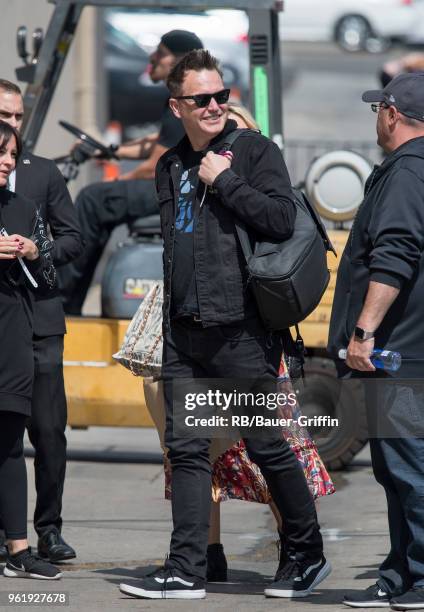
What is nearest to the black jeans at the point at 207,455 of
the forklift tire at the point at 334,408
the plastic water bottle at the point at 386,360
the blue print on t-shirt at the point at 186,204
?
the blue print on t-shirt at the point at 186,204

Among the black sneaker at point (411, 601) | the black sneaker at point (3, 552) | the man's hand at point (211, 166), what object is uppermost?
the man's hand at point (211, 166)

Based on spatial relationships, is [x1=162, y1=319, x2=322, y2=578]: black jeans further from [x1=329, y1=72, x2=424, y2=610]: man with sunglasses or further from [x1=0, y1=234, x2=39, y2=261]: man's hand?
[x1=0, y1=234, x2=39, y2=261]: man's hand

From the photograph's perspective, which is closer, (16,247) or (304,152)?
(16,247)

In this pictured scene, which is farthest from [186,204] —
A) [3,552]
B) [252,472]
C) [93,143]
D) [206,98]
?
[93,143]

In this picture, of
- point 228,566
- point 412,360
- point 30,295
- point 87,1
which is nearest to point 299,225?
point 412,360

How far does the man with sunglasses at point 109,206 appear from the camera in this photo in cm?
784

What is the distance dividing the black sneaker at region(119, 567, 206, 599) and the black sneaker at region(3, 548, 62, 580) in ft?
1.49

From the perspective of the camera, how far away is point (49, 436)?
556 cm

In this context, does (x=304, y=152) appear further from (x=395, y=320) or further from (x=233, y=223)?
(x=395, y=320)

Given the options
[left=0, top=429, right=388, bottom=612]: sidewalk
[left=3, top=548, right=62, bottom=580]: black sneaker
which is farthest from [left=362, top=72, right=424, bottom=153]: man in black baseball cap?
[left=3, top=548, right=62, bottom=580]: black sneaker

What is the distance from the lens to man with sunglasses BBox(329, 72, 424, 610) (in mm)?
4449

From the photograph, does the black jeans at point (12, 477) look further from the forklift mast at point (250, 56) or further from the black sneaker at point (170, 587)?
the forklift mast at point (250, 56)

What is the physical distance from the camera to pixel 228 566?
5.55 meters

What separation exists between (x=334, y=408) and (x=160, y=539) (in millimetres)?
1903
